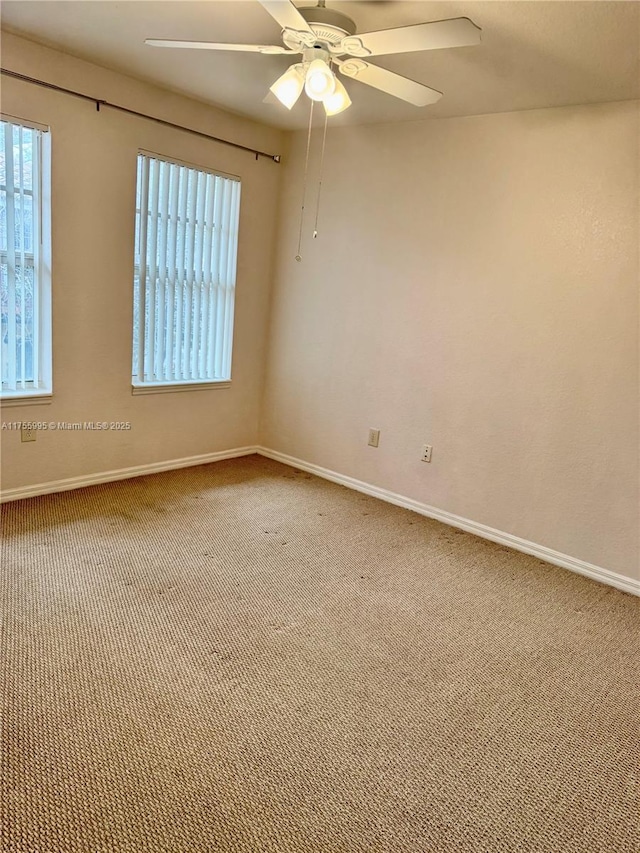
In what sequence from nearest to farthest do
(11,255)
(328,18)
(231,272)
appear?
(328,18) < (11,255) < (231,272)

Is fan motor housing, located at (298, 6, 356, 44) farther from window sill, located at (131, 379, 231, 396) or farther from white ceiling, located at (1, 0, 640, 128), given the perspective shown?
window sill, located at (131, 379, 231, 396)

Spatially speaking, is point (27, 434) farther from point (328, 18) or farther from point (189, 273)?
point (328, 18)

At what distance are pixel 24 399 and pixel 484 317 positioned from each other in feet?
8.89

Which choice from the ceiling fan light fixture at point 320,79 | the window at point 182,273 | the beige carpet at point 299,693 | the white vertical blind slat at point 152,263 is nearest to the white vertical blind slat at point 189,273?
the window at point 182,273

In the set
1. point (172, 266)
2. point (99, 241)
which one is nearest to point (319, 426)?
point (172, 266)

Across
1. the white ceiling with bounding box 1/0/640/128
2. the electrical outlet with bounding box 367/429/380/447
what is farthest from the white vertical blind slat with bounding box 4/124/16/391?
the electrical outlet with bounding box 367/429/380/447

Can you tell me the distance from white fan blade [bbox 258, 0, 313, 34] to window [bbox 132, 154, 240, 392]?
1891mm

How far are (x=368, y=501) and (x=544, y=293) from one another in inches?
68.0

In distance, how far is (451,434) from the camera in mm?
3559

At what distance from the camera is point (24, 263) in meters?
3.11

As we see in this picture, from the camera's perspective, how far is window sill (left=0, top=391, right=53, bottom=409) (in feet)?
10.2

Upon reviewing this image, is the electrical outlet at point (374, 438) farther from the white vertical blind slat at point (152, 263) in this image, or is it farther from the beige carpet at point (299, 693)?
the white vertical blind slat at point (152, 263)

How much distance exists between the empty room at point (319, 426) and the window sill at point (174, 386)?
29 millimetres

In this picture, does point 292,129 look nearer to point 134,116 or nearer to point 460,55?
point 134,116
